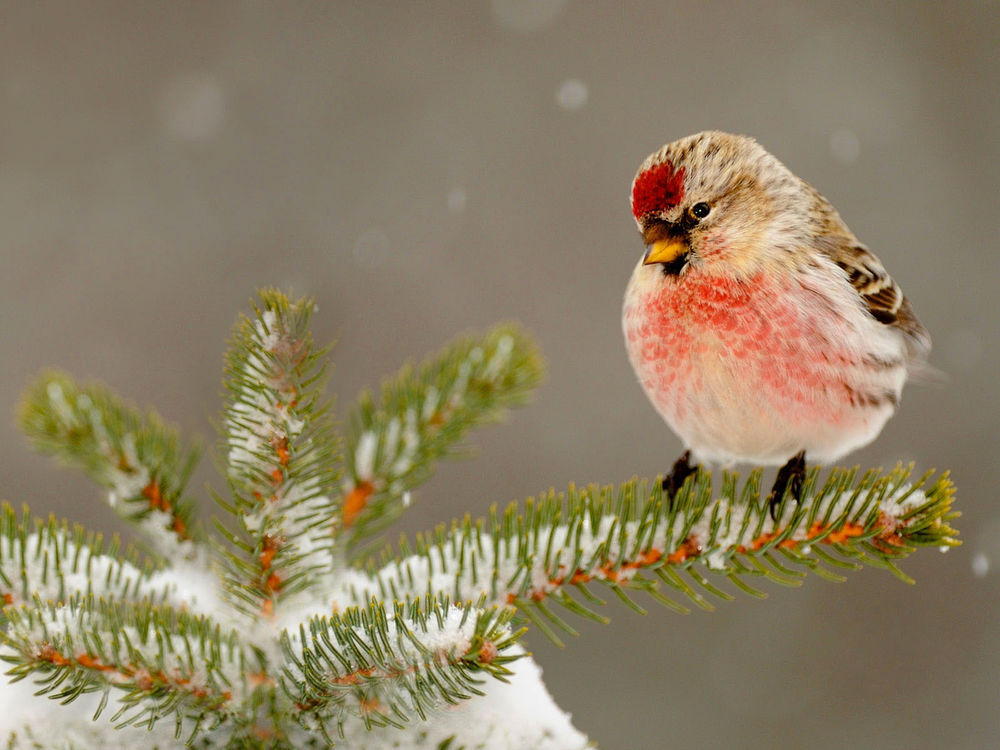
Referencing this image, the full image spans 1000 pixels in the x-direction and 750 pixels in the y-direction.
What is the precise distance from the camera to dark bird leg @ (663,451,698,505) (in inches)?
51.6

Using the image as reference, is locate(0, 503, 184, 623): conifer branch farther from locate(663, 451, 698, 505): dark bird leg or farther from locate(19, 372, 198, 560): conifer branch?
locate(663, 451, 698, 505): dark bird leg

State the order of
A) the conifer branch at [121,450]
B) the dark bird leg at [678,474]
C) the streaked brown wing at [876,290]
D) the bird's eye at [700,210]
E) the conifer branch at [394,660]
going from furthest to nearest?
the streaked brown wing at [876,290] → the bird's eye at [700,210] → the dark bird leg at [678,474] → the conifer branch at [121,450] → the conifer branch at [394,660]

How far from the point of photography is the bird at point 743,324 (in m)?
1.35

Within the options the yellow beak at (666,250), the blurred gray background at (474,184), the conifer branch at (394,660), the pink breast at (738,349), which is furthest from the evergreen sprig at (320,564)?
the blurred gray background at (474,184)

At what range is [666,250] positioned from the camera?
55.2 inches

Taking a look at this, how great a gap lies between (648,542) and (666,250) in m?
0.53

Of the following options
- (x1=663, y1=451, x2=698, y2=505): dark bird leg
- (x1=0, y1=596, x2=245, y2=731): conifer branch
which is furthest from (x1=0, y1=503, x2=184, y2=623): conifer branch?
(x1=663, y1=451, x2=698, y2=505): dark bird leg

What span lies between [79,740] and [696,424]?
36.2 inches

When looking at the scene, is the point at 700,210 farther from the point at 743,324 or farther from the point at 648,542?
the point at 648,542

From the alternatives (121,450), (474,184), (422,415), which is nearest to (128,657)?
(121,450)

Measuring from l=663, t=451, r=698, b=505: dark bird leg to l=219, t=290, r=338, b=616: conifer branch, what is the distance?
520 mm

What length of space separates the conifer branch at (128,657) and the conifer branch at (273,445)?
7cm

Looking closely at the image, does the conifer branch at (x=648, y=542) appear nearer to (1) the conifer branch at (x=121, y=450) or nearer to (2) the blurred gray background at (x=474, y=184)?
(1) the conifer branch at (x=121, y=450)

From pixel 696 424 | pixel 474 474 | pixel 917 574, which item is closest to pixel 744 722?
pixel 917 574
